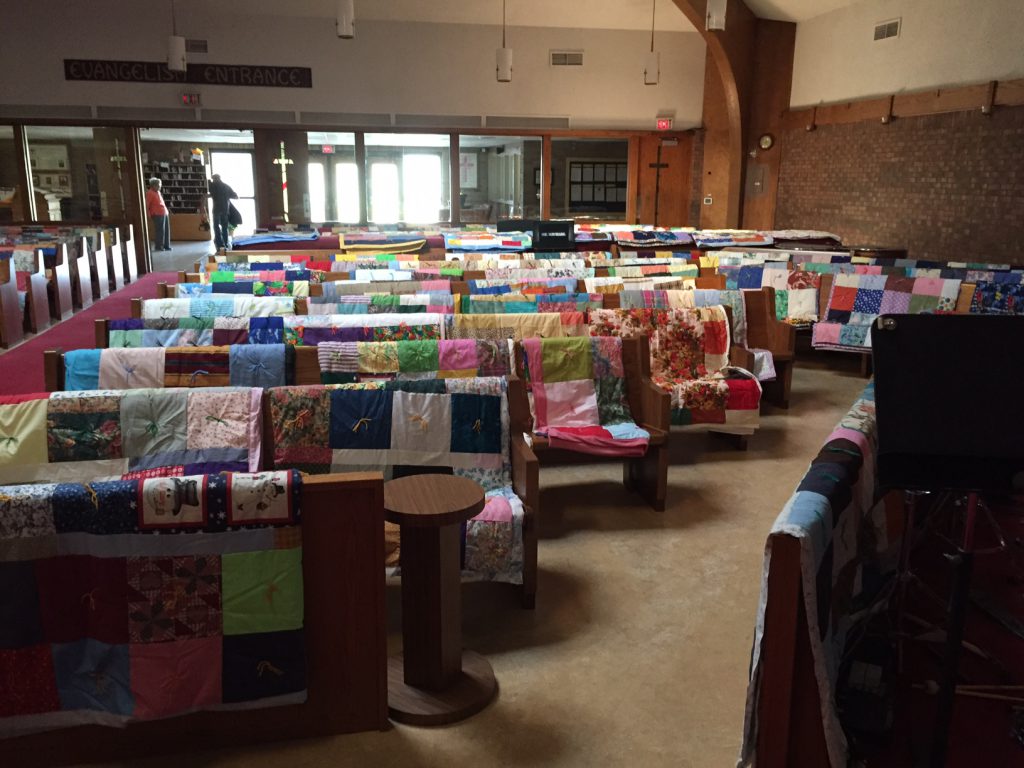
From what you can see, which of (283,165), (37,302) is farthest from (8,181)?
(37,302)

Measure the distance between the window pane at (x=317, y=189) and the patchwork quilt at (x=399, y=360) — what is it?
9348 millimetres

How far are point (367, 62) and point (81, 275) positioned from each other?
503cm

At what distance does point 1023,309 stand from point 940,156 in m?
3.42

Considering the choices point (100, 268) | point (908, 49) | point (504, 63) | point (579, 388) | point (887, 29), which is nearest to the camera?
point (579, 388)

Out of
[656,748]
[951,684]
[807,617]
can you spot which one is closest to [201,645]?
[656,748]

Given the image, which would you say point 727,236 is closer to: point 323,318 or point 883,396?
point 323,318

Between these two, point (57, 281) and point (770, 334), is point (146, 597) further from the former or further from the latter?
point (57, 281)

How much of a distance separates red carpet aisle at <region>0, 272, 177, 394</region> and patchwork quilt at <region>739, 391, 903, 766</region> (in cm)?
519

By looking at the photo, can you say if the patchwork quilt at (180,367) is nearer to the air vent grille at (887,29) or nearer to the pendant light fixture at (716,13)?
the pendant light fixture at (716,13)

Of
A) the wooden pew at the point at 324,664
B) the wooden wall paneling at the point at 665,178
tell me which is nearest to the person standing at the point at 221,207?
the wooden wall paneling at the point at 665,178

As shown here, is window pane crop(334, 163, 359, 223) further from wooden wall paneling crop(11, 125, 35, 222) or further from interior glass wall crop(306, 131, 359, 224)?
wooden wall paneling crop(11, 125, 35, 222)

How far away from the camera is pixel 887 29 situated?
948 cm

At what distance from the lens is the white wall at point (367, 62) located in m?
11.3

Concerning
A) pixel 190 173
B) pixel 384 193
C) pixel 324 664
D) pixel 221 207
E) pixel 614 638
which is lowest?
pixel 614 638
